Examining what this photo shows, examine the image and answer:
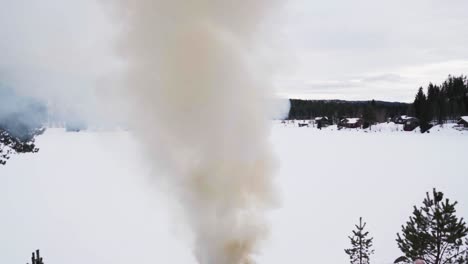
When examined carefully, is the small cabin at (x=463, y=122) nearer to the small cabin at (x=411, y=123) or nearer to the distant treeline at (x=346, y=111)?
the small cabin at (x=411, y=123)

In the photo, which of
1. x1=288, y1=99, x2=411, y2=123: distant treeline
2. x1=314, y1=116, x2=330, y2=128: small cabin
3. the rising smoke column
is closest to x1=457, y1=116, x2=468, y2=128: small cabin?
x1=288, y1=99, x2=411, y2=123: distant treeline

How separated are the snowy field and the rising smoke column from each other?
1873 mm

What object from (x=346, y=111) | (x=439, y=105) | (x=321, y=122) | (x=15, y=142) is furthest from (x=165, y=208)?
(x=346, y=111)

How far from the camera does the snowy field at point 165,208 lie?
59.4 ft

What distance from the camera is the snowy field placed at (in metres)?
18.1

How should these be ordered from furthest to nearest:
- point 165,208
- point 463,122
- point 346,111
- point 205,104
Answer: point 346,111 < point 463,122 < point 165,208 < point 205,104

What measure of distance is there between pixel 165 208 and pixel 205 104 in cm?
1322

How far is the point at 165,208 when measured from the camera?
22453 millimetres

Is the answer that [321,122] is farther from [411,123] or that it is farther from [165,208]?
[165,208]

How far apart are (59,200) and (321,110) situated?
426 feet

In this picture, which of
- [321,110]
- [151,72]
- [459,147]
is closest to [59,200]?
[151,72]

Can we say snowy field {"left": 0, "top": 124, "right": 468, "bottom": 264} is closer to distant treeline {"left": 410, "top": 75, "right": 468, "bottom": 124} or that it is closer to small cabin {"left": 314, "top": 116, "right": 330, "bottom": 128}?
distant treeline {"left": 410, "top": 75, "right": 468, "bottom": 124}

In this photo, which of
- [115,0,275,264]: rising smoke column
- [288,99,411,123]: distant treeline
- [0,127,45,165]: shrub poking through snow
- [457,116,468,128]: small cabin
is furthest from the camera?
[288,99,411,123]: distant treeline

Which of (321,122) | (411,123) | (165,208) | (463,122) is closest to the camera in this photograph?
(165,208)
